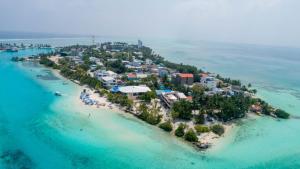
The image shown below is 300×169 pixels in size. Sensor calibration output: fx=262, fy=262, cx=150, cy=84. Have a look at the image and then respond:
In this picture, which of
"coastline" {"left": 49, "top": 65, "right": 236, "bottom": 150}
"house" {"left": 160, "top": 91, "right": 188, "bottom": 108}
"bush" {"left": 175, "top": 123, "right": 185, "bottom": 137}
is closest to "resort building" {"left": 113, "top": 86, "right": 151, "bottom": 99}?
"coastline" {"left": 49, "top": 65, "right": 236, "bottom": 150}

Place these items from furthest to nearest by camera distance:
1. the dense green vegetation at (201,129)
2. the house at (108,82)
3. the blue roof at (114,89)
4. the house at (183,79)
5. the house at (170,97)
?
the house at (183,79) < the house at (108,82) < the blue roof at (114,89) < the house at (170,97) < the dense green vegetation at (201,129)

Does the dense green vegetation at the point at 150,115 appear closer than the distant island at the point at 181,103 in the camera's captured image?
No

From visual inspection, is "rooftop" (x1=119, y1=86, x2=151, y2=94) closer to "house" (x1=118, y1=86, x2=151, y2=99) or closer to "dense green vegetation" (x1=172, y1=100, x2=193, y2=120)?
"house" (x1=118, y1=86, x2=151, y2=99)

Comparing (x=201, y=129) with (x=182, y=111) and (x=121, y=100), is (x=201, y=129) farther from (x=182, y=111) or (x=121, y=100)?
(x=121, y=100)

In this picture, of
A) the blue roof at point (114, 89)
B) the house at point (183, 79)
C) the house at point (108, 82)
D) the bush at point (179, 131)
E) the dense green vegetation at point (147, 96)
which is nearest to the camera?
the bush at point (179, 131)

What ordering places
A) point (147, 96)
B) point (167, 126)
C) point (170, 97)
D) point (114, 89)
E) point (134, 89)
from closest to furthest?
point (167, 126), point (170, 97), point (147, 96), point (134, 89), point (114, 89)

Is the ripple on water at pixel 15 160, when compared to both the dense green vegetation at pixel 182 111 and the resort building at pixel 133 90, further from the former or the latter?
the resort building at pixel 133 90

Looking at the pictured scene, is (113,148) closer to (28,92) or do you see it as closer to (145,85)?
(145,85)

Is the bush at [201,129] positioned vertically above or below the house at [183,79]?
below

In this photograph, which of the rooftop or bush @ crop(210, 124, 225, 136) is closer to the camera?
bush @ crop(210, 124, 225, 136)

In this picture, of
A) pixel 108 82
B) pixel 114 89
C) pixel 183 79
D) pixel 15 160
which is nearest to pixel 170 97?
pixel 114 89

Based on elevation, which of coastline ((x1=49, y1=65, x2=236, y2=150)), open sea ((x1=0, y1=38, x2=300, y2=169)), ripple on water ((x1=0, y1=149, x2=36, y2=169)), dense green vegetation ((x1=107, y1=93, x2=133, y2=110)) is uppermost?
dense green vegetation ((x1=107, y1=93, x2=133, y2=110))

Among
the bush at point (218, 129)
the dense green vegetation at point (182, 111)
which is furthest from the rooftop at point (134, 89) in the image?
the bush at point (218, 129)
